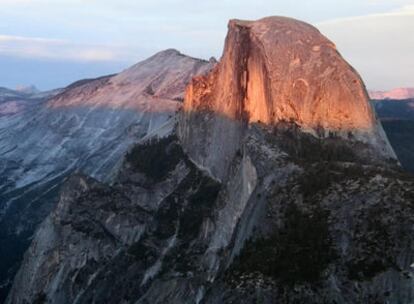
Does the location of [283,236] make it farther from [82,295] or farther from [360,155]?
[82,295]

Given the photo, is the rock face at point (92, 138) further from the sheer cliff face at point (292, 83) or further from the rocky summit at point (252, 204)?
the sheer cliff face at point (292, 83)

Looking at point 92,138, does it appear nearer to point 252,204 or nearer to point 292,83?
point 292,83

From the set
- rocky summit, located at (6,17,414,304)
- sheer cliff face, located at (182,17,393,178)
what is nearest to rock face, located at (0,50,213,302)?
rocky summit, located at (6,17,414,304)

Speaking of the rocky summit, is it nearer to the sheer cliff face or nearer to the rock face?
the sheer cliff face

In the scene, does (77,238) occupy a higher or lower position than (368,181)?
lower

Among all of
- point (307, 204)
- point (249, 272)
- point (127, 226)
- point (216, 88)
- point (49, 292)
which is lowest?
point (49, 292)

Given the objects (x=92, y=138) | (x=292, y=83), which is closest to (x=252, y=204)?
(x=292, y=83)

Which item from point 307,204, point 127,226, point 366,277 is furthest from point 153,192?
point 366,277

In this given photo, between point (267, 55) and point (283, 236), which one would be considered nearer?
point (283, 236)
